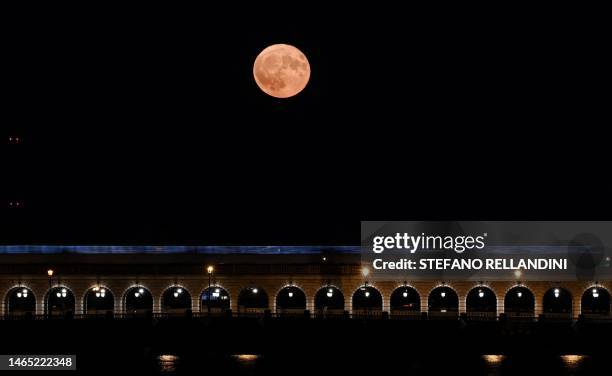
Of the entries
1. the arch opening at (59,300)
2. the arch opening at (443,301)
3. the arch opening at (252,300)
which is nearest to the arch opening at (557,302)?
the arch opening at (443,301)

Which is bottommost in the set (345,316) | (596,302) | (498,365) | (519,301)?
(498,365)

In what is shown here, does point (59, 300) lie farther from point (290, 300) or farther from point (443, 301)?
point (443, 301)

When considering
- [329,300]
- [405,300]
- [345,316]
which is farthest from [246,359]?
[405,300]

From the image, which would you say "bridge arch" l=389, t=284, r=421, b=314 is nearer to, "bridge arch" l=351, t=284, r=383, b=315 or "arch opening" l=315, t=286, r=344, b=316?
"bridge arch" l=351, t=284, r=383, b=315

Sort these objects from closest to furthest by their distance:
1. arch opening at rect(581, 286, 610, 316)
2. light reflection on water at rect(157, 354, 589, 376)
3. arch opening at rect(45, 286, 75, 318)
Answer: light reflection on water at rect(157, 354, 589, 376) → arch opening at rect(581, 286, 610, 316) → arch opening at rect(45, 286, 75, 318)

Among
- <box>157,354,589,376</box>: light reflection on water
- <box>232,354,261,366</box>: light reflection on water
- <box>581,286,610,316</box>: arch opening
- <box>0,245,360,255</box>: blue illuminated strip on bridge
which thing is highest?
<box>0,245,360,255</box>: blue illuminated strip on bridge

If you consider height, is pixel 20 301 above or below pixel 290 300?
above

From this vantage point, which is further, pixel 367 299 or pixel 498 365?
pixel 367 299

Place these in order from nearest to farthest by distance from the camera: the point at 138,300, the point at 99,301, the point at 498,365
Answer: the point at 498,365 → the point at 99,301 → the point at 138,300

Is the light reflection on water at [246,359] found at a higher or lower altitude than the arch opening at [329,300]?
lower

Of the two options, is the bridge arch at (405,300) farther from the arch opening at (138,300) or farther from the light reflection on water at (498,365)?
the arch opening at (138,300)

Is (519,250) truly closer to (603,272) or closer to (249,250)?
(603,272)

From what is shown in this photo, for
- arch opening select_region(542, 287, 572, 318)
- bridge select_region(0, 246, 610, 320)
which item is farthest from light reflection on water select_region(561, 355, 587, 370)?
arch opening select_region(542, 287, 572, 318)

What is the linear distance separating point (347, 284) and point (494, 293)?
996cm
